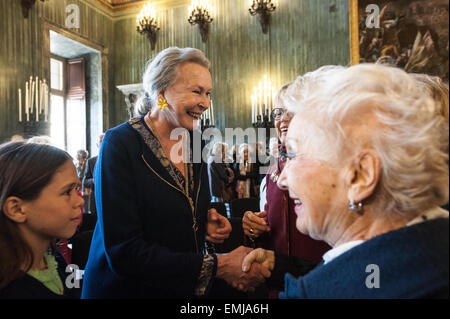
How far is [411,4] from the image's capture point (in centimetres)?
769

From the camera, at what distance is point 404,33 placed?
7762mm

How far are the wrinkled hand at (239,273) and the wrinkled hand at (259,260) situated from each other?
0.6 inches

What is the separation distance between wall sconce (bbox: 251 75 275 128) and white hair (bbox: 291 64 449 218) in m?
7.05

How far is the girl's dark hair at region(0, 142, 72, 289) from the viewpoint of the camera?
48.8 inches

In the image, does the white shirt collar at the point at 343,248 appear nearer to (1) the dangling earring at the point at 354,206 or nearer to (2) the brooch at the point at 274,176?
(1) the dangling earring at the point at 354,206

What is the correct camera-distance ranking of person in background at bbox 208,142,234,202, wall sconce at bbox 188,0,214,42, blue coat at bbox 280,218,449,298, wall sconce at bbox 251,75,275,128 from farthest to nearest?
wall sconce at bbox 188,0,214,42
wall sconce at bbox 251,75,275,128
person in background at bbox 208,142,234,202
blue coat at bbox 280,218,449,298

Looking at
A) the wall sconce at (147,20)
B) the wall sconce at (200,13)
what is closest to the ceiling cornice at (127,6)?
the wall sconce at (147,20)

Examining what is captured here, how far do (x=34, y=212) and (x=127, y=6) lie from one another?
958 centimetres

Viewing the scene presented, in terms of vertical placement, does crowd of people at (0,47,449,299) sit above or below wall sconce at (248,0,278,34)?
below

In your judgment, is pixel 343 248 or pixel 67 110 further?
pixel 67 110

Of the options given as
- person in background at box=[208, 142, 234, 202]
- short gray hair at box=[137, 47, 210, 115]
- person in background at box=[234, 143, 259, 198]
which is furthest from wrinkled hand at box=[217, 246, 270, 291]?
person in background at box=[234, 143, 259, 198]

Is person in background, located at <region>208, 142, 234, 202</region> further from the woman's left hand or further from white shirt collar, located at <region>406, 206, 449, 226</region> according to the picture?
white shirt collar, located at <region>406, 206, 449, 226</region>

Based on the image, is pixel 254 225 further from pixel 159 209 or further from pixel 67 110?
pixel 67 110

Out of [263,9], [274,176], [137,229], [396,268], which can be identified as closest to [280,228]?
[274,176]
